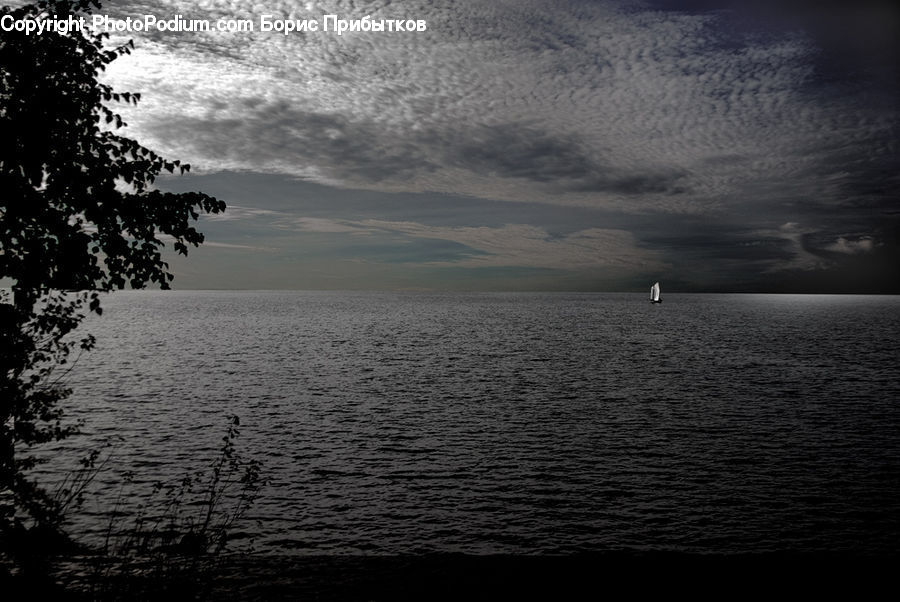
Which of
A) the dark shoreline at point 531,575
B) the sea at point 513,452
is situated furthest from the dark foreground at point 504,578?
the sea at point 513,452

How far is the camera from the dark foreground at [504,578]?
659 inches

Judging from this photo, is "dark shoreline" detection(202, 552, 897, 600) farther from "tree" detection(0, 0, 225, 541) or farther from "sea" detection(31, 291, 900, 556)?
"tree" detection(0, 0, 225, 541)

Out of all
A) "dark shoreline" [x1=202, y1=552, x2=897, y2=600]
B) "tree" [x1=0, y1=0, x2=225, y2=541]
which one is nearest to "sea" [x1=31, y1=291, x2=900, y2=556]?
"dark shoreline" [x1=202, y1=552, x2=897, y2=600]

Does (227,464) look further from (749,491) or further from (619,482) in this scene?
(749,491)

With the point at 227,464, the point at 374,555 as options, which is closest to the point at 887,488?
the point at 374,555

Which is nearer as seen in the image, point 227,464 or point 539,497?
point 539,497

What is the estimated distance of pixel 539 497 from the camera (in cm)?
2744

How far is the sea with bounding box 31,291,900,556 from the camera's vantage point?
23500 millimetres

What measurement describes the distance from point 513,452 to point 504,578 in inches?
694

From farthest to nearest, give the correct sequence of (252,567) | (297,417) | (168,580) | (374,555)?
(297,417)
(374,555)
(252,567)
(168,580)

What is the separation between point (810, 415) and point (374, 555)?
38743 millimetres

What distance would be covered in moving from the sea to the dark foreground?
2.35 m

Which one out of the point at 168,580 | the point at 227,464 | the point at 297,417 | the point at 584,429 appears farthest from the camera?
the point at 297,417

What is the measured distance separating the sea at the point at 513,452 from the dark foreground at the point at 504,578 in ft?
7.72
